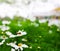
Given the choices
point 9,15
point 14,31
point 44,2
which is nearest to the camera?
point 14,31

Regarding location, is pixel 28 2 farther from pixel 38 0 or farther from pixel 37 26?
pixel 37 26

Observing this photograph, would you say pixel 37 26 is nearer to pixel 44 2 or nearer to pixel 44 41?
pixel 44 41

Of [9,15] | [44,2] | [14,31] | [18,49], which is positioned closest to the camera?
[18,49]

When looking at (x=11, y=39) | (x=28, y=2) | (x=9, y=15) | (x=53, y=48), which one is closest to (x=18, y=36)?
(x=11, y=39)

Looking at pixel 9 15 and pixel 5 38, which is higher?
pixel 5 38

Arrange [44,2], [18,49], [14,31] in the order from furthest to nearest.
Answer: [44,2], [14,31], [18,49]

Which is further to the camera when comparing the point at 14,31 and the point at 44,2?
the point at 44,2

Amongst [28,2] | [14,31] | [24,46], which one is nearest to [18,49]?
[24,46]

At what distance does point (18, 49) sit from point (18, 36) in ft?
0.25

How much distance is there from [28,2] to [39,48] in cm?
110

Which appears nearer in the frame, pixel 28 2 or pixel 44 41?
pixel 44 41

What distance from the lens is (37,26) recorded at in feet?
3.04

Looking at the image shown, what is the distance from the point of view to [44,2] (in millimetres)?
1812

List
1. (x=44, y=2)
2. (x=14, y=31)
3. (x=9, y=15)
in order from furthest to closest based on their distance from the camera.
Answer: (x=44, y=2) < (x=9, y=15) < (x=14, y=31)
